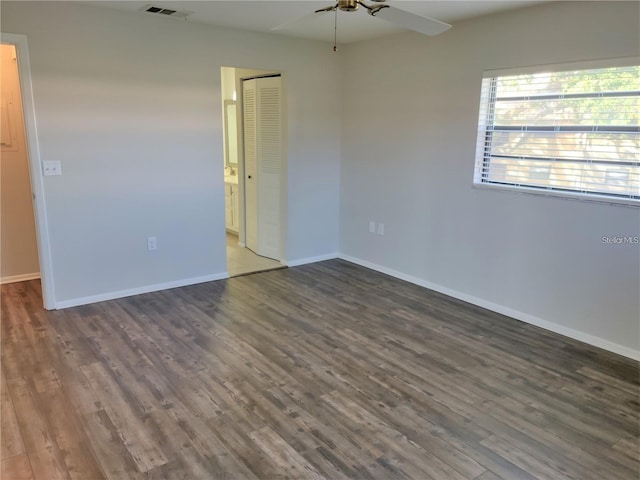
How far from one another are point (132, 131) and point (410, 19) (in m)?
2.68

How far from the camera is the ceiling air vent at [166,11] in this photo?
Answer: 11.9 ft

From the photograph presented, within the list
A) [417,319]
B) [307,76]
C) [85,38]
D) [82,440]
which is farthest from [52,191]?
[417,319]

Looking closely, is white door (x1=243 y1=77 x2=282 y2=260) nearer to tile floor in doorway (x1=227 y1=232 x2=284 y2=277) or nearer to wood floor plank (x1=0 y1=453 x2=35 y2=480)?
tile floor in doorway (x1=227 y1=232 x2=284 y2=277)

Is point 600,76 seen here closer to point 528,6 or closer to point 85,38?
point 528,6

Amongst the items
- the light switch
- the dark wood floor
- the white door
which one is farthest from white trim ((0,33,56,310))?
the white door

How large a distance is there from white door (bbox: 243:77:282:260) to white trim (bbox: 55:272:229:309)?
36.3 inches

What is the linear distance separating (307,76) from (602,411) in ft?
13.3

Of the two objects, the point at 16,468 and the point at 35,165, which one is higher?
the point at 35,165

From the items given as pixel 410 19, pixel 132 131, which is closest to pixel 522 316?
pixel 410 19

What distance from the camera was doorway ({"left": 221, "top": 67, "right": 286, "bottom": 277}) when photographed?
5.12m

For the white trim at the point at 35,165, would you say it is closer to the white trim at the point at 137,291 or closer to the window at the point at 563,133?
the white trim at the point at 137,291

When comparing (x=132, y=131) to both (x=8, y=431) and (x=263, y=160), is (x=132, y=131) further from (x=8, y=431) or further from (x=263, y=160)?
(x=8, y=431)

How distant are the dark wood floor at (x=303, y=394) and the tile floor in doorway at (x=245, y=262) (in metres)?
0.94

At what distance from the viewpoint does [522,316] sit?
12.5 feet
